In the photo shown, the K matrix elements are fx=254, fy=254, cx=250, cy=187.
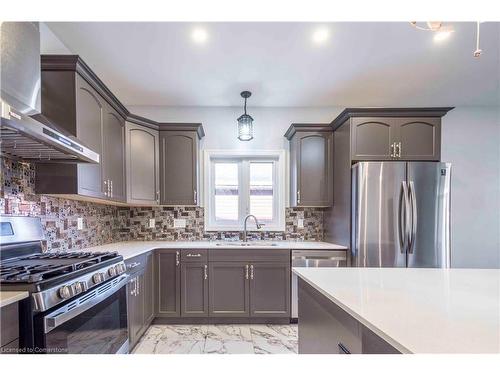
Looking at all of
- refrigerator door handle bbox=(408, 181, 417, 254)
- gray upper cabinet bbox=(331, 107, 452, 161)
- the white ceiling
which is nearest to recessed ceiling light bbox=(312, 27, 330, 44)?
the white ceiling

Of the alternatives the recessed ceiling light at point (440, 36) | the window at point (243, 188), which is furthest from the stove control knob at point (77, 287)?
the recessed ceiling light at point (440, 36)

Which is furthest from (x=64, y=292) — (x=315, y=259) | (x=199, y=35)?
(x=315, y=259)

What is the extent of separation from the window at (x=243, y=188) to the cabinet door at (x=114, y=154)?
1.05 m

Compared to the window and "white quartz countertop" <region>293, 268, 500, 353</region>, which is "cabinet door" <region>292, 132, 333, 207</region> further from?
"white quartz countertop" <region>293, 268, 500, 353</region>

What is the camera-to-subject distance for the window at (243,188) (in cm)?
332

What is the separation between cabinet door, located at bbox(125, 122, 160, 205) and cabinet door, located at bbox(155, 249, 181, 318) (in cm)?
64

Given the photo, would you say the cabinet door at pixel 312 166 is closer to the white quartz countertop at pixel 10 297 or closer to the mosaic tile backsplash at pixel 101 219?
the mosaic tile backsplash at pixel 101 219


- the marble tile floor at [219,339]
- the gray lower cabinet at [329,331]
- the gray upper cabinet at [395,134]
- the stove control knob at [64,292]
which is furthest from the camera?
the gray upper cabinet at [395,134]

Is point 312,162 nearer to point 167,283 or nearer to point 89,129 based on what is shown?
point 167,283

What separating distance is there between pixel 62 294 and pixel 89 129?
1287 millimetres

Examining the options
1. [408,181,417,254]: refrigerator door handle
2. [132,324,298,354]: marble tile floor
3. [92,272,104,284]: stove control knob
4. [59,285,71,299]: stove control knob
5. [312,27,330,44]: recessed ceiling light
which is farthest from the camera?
[408,181,417,254]: refrigerator door handle

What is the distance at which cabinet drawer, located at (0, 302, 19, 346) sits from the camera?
92cm

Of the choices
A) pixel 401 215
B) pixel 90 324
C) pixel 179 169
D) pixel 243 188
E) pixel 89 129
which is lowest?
pixel 90 324

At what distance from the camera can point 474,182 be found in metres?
3.36
